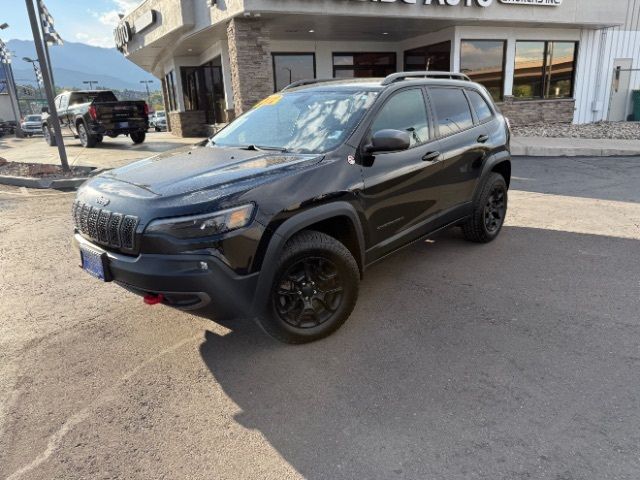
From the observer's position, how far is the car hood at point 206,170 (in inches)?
114

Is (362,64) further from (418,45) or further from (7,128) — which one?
(7,128)

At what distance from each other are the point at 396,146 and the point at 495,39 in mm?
15000

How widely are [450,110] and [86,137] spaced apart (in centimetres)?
1550

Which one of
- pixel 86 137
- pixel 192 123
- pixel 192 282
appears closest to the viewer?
pixel 192 282

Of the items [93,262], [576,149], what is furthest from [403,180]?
[576,149]

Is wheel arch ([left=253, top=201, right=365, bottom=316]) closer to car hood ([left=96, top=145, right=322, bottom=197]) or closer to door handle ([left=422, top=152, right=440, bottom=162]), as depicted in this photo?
car hood ([left=96, top=145, right=322, bottom=197])

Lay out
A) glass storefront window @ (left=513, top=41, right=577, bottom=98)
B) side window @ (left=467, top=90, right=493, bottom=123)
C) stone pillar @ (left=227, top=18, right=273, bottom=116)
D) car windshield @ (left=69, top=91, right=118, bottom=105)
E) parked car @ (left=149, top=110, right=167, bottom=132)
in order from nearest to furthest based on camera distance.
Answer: side window @ (left=467, top=90, right=493, bottom=123) → stone pillar @ (left=227, top=18, right=273, bottom=116) → glass storefront window @ (left=513, top=41, right=577, bottom=98) → car windshield @ (left=69, top=91, right=118, bottom=105) → parked car @ (left=149, top=110, right=167, bottom=132)

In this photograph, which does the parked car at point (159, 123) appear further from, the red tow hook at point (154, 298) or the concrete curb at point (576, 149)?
the red tow hook at point (154, 298)

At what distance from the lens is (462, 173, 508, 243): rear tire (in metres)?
5.09

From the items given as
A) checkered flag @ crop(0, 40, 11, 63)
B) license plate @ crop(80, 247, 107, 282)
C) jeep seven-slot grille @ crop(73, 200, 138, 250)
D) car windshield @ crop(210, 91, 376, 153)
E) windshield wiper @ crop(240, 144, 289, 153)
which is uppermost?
checkered flag @ crop(0, 40, 11, 63)

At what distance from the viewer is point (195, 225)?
2697mm

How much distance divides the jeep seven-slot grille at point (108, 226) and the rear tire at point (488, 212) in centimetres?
356


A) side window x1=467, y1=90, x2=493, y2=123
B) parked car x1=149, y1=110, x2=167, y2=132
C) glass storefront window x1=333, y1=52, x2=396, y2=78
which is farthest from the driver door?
parked car x1=149, y1=110, x2=167, y2=132

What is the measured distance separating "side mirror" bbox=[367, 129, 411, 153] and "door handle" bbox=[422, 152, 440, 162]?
2.22ft
